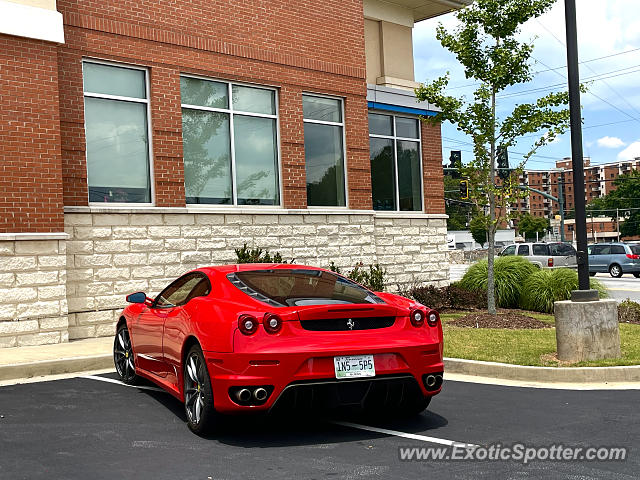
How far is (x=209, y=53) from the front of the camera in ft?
48.4

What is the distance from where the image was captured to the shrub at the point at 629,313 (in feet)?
50.5

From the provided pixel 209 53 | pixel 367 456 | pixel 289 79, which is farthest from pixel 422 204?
pixel 367 456

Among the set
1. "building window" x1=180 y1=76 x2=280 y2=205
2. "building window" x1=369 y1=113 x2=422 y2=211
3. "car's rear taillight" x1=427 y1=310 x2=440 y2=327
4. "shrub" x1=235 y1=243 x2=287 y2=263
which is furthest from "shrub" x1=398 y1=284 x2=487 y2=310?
"car's rear taillight" x1=427 y1=310 x2=440 y2=327

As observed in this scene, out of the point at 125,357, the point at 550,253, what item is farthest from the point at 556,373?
the point at 550,253

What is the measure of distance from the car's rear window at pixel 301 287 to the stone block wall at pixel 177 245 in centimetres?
657

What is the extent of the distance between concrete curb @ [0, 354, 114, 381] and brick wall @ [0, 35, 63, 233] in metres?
2.98

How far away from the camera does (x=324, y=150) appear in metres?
17.1

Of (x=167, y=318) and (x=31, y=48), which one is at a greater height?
(x=31, y=48)

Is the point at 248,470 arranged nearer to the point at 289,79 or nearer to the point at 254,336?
the point at 254,336

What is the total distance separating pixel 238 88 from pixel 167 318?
29.9ft

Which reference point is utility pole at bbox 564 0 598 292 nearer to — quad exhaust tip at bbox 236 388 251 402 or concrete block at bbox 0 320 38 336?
quad exhaust tip at bbox 236 388 251 402

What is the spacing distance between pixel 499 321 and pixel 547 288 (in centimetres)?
294

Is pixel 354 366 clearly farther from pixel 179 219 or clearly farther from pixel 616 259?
pixel 616 259

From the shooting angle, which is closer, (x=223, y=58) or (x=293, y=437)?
(x=293, y=437)
